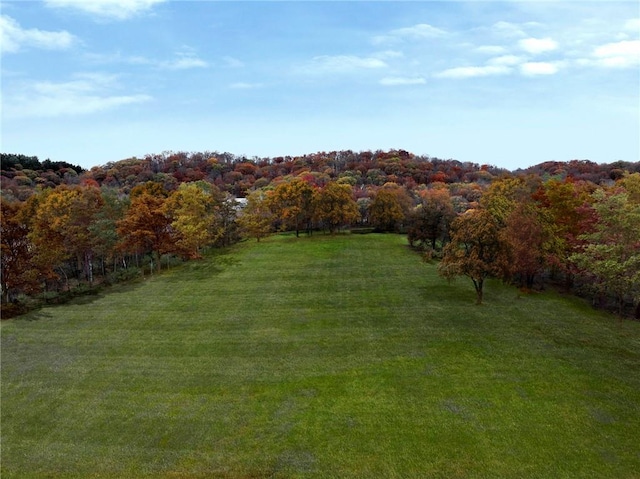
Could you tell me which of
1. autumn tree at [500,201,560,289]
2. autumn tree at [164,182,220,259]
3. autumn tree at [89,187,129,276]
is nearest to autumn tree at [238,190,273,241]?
autumn tree at [164,182,220,259]

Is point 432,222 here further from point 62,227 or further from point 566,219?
point 62,227

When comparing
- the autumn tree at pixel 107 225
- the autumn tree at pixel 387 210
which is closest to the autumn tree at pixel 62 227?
the autumn tree at pixel 107 225

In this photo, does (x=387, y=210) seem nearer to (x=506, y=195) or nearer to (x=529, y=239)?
(x=506, y=195)

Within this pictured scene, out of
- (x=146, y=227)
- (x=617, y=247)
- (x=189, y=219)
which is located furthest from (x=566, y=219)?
(x=146, y=227)

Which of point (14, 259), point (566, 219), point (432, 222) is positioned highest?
point (566, 219)

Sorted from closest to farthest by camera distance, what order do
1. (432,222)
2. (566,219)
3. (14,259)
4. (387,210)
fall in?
1. (14,259)
2. (566,219)
3. (432,222)
4. (387,210)

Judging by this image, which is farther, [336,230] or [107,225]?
[336,230]

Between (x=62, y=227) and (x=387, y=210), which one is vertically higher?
(x=387, y=210)

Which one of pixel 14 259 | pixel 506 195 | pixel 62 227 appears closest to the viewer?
pixel 14 259
